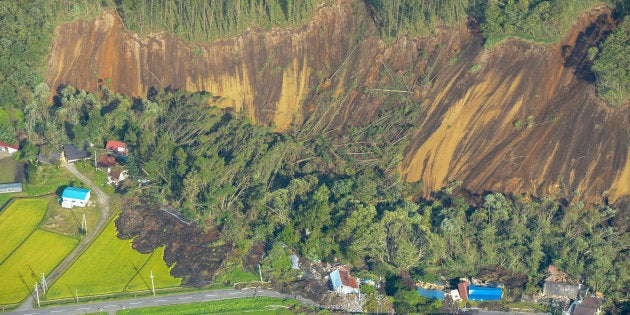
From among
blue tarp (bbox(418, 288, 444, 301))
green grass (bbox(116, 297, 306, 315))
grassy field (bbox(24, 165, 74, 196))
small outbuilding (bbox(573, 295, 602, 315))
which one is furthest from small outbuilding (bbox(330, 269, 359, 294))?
grassy field (bbox(24, 165, 74, 196))

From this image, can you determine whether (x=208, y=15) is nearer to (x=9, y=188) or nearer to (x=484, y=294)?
(x=9, y=188)

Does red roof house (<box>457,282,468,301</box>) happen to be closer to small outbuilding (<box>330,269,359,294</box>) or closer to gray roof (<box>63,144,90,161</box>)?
small outbuilding (<box>330,269,359,294</box>)

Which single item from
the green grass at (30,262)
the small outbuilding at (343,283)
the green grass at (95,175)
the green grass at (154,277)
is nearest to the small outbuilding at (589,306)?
the small outbuilding at (343,283)

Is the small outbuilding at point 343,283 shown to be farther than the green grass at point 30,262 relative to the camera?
Yes

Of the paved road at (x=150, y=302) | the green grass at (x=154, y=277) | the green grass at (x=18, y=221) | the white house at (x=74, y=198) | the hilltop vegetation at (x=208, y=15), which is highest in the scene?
the hilltop vegetation at (x=208, y=15)

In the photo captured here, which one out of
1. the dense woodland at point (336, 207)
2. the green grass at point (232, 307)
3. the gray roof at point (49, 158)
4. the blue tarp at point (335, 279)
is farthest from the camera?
the gray roof at point (49, 158)

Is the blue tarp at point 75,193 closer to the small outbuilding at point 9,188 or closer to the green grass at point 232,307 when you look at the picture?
the small outbuilding at point 9,188

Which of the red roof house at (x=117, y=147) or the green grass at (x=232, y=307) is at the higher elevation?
the red roof house at (x=117, y=147)
